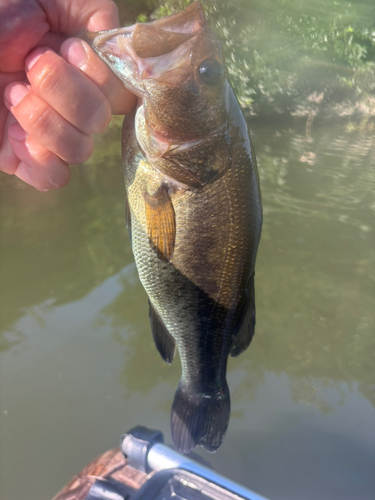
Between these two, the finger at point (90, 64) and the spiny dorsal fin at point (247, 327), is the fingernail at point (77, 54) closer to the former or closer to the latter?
the finger at point (90, 64)

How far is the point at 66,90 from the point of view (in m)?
0.95

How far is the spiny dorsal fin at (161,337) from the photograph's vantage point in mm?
1329

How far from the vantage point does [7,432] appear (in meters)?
2.67

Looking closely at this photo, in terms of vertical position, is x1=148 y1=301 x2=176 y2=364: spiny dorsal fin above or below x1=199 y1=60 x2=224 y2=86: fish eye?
below

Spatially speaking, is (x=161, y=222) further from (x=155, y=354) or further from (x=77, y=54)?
(x=155, y=354)

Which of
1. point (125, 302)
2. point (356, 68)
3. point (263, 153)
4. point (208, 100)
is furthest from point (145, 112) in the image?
point (356, 68)

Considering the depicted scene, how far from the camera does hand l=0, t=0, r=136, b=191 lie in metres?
0.95

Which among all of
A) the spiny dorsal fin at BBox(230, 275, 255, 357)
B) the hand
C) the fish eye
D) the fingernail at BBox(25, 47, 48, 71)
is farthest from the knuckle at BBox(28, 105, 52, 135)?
the spiny dorsal fin at BBox(230, 275, 255, 357)

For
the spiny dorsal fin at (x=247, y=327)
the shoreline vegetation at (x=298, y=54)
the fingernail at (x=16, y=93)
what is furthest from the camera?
the shoreline vegetation at (x=298, y=54)

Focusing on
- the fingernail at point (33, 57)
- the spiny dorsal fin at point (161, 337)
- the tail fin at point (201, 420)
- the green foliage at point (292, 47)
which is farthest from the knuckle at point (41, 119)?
the green foliage at point (292, 47)

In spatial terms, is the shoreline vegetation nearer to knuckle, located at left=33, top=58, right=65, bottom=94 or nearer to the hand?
the hand

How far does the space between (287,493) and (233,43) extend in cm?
882

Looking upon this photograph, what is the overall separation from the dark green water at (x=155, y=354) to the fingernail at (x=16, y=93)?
7.78ft

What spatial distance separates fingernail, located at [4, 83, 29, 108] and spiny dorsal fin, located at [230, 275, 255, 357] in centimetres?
86
